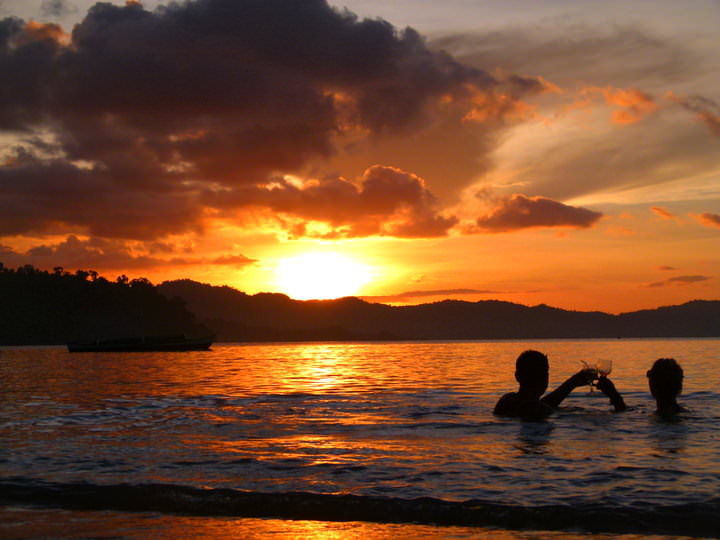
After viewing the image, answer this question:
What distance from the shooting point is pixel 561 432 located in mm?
13688

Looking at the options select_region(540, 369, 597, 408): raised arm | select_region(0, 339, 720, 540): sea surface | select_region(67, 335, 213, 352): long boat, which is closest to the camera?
select_region(0, 339, 720, 540): sea surface

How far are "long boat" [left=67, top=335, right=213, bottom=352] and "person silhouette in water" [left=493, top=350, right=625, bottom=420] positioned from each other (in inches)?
5245

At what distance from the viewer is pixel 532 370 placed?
1360cm

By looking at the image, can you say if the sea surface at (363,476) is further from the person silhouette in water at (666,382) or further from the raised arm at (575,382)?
the raised arm at (575,382)

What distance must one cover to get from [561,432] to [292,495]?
669 cm

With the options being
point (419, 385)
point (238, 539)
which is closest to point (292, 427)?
point (238, 539)

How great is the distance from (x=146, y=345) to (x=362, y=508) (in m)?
150

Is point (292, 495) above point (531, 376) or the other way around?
the other way around

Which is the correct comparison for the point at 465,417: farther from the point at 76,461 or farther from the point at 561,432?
the point at 76,461

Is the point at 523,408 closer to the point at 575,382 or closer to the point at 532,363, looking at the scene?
the point at 532,363

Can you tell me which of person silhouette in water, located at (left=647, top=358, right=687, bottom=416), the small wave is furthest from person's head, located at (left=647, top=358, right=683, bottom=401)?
the small wave

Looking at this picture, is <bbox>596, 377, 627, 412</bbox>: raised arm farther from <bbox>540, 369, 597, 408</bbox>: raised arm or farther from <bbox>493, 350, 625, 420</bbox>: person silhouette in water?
<bbox>540, 369, 597, 408</bbox>: raised arm

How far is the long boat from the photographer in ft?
484

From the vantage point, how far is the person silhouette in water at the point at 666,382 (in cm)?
1385
